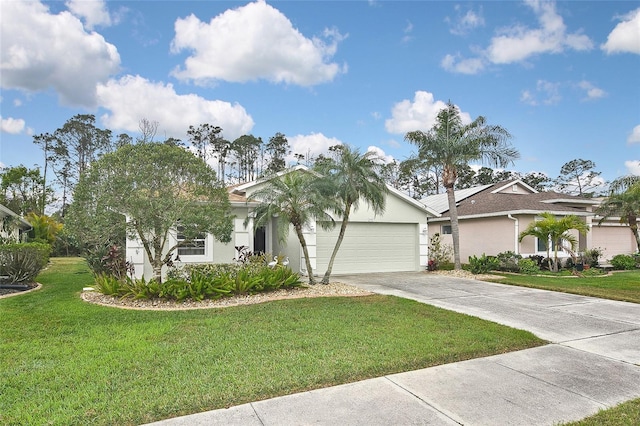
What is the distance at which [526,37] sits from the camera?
1388cm

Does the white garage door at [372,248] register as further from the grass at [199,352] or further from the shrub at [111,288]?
the shrub at [111,288]

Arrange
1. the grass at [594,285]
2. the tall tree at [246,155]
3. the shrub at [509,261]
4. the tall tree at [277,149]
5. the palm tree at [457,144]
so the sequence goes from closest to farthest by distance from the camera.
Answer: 1. the grass at [594,285]
2. the palm tree at [457,144]
3. the shrub at [509,261]
4. the tall tree at [246,155]
5. the tall tree at [277,149]

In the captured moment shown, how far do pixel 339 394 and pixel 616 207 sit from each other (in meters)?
20.3

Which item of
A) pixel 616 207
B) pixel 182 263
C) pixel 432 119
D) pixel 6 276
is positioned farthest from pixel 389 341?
pixel 616 207

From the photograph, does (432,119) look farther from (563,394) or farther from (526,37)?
(563,394)

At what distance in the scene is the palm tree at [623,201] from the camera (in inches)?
701

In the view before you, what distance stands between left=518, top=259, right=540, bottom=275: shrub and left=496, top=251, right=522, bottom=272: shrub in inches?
9.3

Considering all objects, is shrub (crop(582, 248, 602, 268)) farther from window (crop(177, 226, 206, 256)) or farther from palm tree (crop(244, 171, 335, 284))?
window (crop(177, 226, 206, 256))

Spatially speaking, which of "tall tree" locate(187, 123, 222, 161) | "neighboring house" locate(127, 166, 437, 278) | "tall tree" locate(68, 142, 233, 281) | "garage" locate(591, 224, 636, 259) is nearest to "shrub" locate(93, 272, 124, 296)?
"tall tree" locate(68, 142, 233, 281)

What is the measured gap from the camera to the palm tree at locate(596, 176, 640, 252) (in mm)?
17797

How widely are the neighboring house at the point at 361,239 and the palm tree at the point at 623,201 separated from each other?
9146mm

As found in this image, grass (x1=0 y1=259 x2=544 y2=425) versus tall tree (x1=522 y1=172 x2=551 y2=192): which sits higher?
tall tree (x1=522 y1=172 x2=551 y2=192)

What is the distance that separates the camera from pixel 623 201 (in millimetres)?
18031

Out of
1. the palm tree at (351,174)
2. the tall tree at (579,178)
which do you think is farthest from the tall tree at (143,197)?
the tall tree at (579,178)
